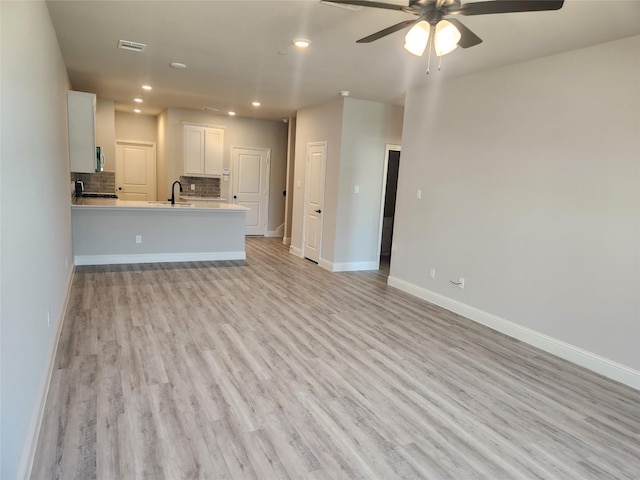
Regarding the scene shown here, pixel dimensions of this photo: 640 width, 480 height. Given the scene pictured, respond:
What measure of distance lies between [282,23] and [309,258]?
4438 millimetres

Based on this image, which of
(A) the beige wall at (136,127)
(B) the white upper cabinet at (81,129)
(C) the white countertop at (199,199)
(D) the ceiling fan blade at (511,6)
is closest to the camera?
(D) the ceiling fan blade at (511,6)

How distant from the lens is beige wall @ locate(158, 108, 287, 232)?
8109 mm

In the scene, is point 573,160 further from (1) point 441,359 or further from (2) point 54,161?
(2) point 54,161

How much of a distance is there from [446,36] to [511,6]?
39cm

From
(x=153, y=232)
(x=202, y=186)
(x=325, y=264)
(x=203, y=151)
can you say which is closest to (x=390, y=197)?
(x=325, y=264)

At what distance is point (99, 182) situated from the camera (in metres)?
8.10

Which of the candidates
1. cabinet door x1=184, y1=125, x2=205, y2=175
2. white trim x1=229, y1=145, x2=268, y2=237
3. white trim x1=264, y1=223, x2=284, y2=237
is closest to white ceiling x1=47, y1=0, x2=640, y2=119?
cabinet door x1=184, y1=125, x2=205, y2=175

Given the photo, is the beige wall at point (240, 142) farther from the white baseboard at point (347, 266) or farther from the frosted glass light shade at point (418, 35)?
the frosted glass light shade at point (418, 35)

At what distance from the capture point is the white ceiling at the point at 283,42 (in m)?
2.90

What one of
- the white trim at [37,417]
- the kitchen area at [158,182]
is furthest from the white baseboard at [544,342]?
the white trim at [37,417]

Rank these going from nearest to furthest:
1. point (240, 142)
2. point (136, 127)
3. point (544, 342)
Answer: point (544, 342) → point (240, 142) → point (136, 127)

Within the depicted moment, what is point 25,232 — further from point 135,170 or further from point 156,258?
point 135,170

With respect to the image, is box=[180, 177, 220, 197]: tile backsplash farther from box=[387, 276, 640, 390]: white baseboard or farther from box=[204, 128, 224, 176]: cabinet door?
box=[387, 276, 640, 390]: white baseboard

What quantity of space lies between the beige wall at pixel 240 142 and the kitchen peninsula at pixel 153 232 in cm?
233
